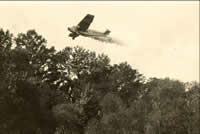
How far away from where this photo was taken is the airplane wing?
5784 centimetres

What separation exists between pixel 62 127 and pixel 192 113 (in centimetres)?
1849

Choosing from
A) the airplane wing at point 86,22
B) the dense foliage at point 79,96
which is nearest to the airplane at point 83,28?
the airplane wing at point 86,22

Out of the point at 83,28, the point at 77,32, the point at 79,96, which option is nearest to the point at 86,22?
the point at 83,28

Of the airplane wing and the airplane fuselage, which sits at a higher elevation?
the airplane wing

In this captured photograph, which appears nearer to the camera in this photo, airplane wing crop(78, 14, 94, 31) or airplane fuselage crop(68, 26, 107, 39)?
airplane wing crop(78, 14, 94, 31)

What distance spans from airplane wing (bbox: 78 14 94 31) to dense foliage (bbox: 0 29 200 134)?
1237 cm

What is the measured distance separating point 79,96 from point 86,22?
2396 cm

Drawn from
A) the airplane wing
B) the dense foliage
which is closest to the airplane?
the airplane wing

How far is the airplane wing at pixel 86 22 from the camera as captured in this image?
190 ft

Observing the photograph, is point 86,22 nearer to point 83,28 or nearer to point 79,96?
point 83,28

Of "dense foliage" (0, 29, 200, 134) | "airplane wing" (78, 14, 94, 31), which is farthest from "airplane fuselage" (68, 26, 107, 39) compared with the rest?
"dense foliage" (0, 29, 200, 134)

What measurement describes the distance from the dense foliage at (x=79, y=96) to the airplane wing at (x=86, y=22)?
40.6ft

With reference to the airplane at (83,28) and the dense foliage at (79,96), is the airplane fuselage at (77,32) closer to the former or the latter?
the airplane at (83,28)

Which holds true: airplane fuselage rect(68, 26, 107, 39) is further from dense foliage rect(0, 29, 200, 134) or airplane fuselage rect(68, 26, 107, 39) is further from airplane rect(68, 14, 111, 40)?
dense foliage rect(0, 29, 200, 134)
